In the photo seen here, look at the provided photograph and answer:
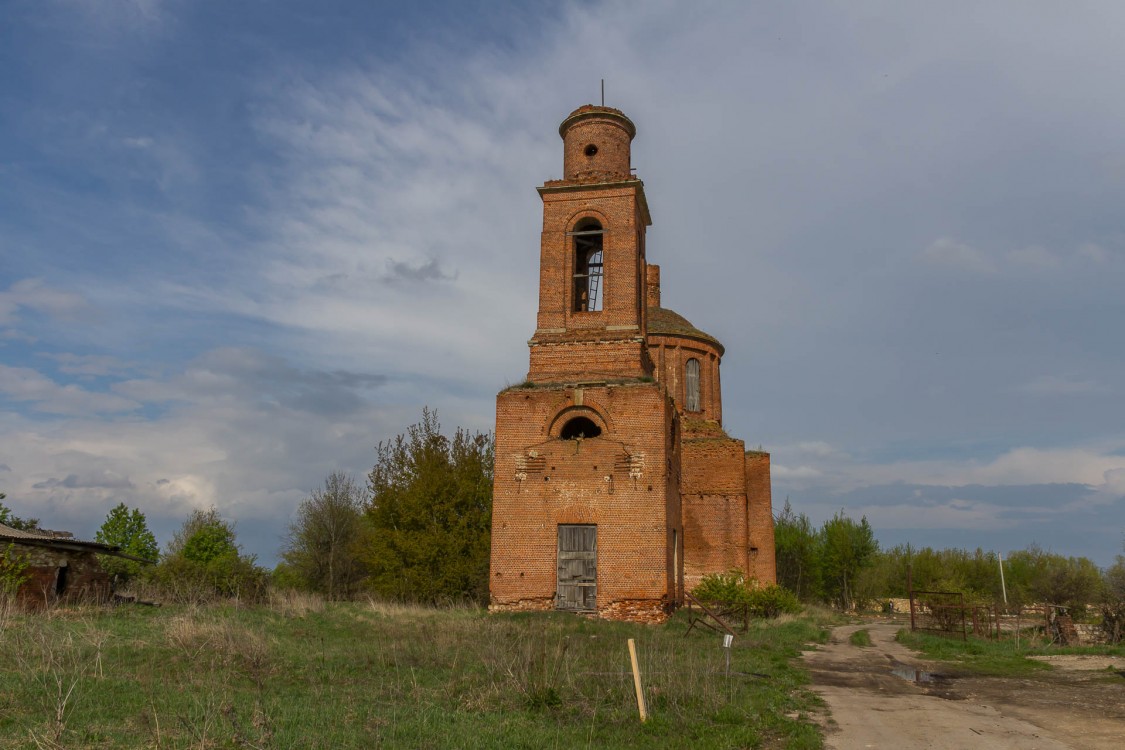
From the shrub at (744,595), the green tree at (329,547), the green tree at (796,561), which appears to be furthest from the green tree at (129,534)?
the green tree at (796,561)

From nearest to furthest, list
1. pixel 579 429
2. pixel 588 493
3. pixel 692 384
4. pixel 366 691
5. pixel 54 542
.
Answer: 1. pixel 366 691
2. pixel 54 542
3. pixel 588 493
4. pixel 579 429
5. pixel 692 384

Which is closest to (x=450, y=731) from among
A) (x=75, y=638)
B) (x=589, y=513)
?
(x=75, y=638)

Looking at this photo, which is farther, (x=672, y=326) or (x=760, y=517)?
(x=672, y=326)

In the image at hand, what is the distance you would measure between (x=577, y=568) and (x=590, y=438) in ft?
10.1

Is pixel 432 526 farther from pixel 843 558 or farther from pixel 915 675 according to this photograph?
pixel 843 558

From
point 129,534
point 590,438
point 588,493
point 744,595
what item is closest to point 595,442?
point 590,438

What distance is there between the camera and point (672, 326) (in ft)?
99.1

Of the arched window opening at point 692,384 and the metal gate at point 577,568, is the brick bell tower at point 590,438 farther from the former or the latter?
the arched window opening at point 692,384

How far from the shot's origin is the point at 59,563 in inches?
699

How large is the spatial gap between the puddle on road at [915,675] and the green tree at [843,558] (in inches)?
1289

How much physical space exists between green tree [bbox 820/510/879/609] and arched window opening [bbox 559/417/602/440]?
2995cm

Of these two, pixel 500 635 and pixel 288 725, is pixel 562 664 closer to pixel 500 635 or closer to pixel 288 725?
pixel 500 635

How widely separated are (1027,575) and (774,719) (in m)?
49.9

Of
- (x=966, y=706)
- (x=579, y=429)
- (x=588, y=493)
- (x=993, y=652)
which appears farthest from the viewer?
(x=579, y=429)
